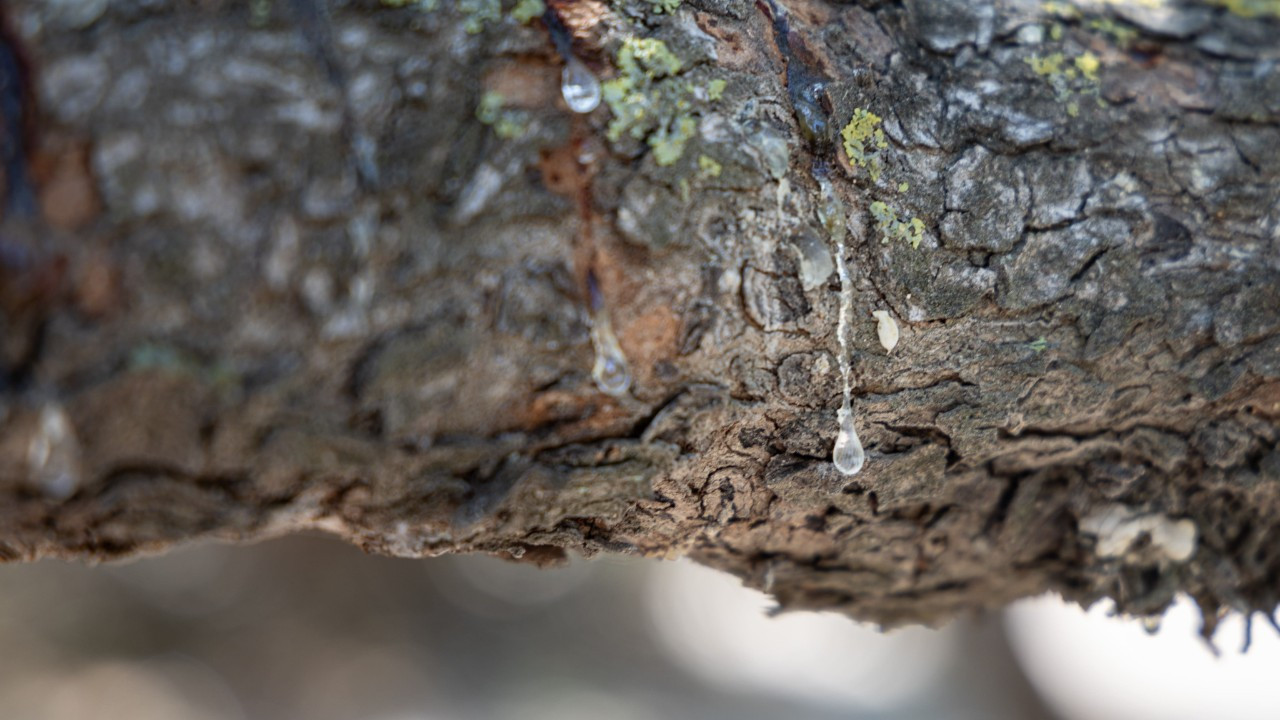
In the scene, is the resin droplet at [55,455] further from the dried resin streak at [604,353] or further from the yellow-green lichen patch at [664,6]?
the yellow-green lichen patch at [664,6]

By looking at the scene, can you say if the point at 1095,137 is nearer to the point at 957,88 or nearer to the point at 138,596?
the point at 957,88

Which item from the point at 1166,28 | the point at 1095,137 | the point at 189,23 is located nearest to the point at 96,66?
the point at 189,23

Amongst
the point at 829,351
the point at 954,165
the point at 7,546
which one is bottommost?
the point at 7,546

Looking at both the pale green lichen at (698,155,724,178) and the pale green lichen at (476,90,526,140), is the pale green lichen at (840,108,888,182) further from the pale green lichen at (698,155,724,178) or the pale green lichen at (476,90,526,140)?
the pale green lichen at (476,90,526,140)

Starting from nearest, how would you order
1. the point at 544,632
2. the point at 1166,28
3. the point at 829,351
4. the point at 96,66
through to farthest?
the point at 96,66 → the point at 829,351 → the point at 1166,28 → the point at 544,632

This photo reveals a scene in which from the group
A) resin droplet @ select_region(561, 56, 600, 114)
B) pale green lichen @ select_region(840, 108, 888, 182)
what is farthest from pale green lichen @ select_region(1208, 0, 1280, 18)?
resin droplet @ select_region(561, 56, 600, 114)

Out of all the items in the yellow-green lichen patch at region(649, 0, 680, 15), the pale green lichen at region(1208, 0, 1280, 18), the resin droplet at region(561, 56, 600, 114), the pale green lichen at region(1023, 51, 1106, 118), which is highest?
the yellow-green lichen patch at region(649, 0, 680, 15)

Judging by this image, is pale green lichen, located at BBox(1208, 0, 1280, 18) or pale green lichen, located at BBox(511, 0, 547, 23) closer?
pale green lichen, located at BBox(511, 0, 547, 23)
